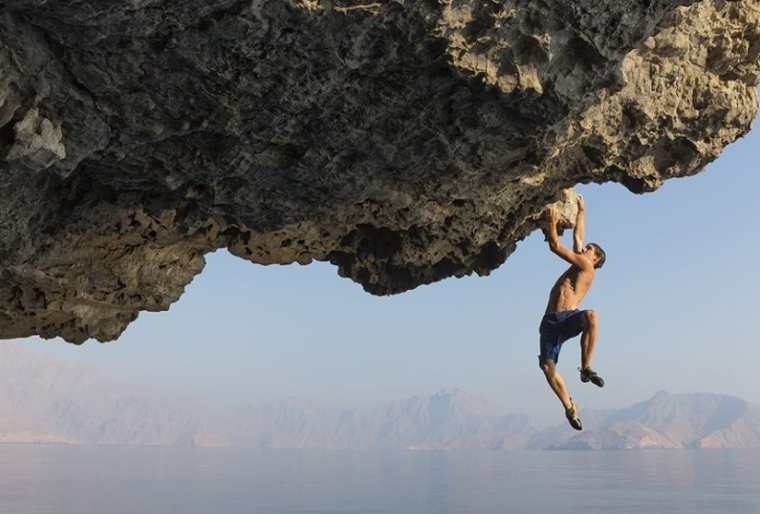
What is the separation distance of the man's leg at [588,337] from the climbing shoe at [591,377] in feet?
0.24

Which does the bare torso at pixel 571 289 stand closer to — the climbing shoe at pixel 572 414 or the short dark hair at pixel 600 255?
the short dark hair at pixel 600 255

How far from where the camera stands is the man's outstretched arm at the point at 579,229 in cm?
1025

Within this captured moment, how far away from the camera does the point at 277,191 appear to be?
25.8 ft

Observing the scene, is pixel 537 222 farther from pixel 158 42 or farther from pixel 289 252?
pixel 158 42

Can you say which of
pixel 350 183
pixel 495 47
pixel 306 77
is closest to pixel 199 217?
pixel 350 183

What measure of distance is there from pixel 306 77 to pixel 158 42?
1209mm

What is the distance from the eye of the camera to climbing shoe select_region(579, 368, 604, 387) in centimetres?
905

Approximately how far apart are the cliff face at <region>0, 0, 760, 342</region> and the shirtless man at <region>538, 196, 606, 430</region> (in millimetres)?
993

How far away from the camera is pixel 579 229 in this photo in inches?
417

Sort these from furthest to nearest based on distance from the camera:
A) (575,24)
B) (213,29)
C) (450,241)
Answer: (450,241)
(575,24)
(213,29)

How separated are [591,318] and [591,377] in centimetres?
81

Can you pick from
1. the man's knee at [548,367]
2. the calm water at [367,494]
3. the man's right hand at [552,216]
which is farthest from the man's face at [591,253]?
the calm water at [367,494]

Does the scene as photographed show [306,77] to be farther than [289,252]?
Result: No

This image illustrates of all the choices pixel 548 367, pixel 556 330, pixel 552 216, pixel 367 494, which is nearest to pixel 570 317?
pixel 556 330
